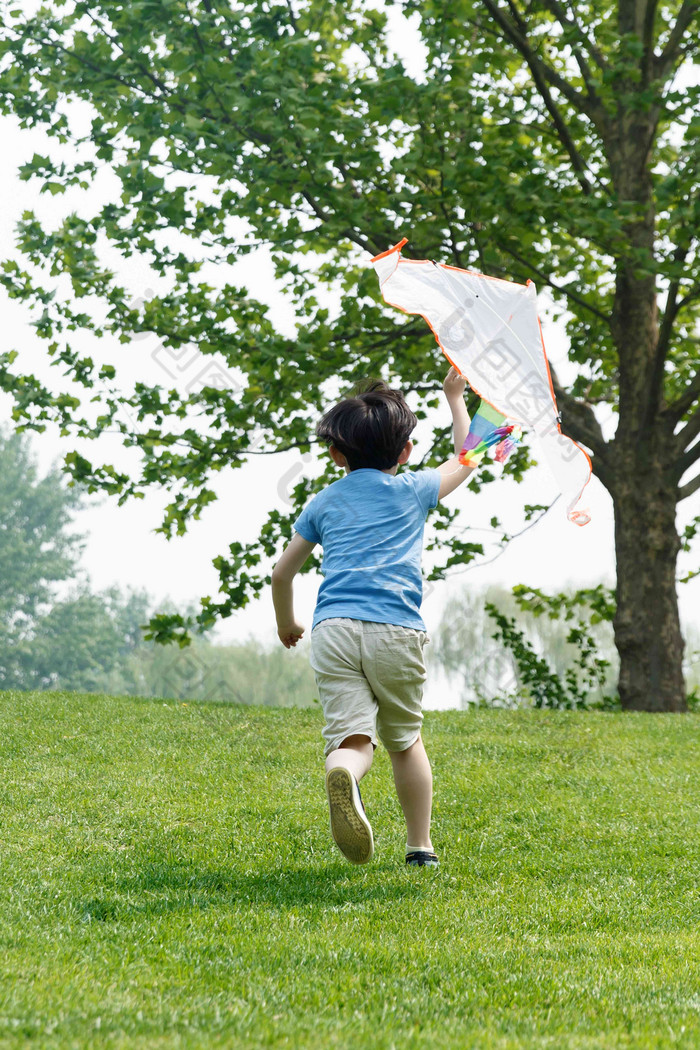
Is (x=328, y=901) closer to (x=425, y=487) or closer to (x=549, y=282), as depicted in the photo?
(x=425, y=487)

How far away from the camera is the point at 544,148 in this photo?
12055 millimetres

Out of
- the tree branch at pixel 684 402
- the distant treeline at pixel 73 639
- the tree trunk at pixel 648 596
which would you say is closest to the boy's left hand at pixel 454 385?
the tree trunk at pixel 648 596

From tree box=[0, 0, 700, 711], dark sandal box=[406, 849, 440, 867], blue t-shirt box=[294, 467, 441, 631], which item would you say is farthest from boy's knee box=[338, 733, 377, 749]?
tree box=[0, 0, 700, 711]

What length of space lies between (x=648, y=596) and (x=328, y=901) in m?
7.80

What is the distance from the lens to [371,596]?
379cm

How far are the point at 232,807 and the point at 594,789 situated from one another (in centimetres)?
227

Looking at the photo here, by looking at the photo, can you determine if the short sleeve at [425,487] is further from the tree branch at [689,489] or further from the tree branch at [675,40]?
the tree branch at [675,40]

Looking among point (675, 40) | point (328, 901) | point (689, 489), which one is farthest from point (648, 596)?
point (328, 901)

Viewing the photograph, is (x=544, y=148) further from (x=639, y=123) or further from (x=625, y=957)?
(x=625, y=957)

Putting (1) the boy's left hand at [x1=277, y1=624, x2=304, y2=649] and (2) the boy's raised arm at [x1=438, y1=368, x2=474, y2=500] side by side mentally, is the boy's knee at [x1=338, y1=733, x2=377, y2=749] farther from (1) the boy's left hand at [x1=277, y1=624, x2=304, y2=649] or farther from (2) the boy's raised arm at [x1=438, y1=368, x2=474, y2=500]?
(2) the boy's raised arm at [x1=438, y1=368, x2=474, y2=500]

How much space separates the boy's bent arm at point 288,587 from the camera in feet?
13.0

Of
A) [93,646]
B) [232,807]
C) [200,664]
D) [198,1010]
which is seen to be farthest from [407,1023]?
[93,646]

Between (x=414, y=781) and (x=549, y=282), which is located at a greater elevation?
(x=549, y=282)

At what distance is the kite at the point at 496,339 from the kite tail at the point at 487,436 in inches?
1.6
